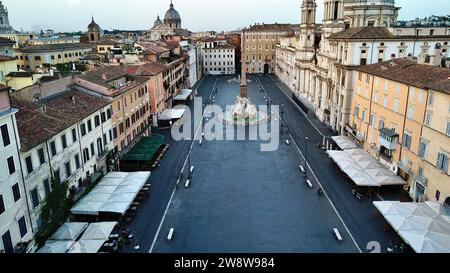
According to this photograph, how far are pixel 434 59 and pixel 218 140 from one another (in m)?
31.2

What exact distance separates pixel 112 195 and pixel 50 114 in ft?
29.6

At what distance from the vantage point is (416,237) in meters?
24.8

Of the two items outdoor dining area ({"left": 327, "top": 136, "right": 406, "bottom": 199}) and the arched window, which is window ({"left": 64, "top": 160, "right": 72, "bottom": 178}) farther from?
the arched window

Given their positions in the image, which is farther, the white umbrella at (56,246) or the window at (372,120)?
the window at (372,120)

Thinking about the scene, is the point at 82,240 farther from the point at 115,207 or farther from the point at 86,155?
the point at 86,155

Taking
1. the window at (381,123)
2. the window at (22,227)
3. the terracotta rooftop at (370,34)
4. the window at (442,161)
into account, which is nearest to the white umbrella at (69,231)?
the window at (22,227)

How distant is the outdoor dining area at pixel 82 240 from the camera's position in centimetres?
2408

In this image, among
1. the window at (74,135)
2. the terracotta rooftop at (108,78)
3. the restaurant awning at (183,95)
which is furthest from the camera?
the restaurant awning at (183,95)

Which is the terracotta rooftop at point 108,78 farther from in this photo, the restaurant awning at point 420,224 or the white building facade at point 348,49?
the restaurant awning at point 420,224

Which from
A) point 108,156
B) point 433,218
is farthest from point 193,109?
point 433,218

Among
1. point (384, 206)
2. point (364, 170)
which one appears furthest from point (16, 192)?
point (364, 170)

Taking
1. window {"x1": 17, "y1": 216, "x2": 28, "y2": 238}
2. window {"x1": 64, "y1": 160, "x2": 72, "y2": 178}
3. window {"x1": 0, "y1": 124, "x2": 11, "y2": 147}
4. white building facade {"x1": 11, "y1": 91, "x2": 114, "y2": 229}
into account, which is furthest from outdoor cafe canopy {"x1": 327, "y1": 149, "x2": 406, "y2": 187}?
window {"x1": 0, "y1": 124, "x2": 11, "y2": 147}

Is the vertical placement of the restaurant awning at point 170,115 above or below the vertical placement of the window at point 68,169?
below

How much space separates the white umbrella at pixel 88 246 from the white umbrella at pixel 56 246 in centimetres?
44
